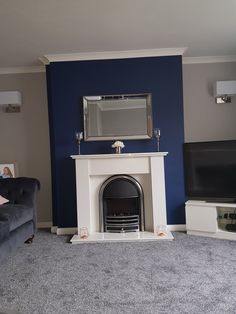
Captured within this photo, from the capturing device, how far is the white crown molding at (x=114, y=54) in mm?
3873

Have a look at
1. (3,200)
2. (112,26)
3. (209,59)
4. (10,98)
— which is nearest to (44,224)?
(3,200)

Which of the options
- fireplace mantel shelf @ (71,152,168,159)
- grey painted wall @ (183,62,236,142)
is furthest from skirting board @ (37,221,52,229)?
grey painted wall @ (183,62,236,142)

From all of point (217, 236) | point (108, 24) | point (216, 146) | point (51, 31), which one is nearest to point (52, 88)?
point (51, 31)

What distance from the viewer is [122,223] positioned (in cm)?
380

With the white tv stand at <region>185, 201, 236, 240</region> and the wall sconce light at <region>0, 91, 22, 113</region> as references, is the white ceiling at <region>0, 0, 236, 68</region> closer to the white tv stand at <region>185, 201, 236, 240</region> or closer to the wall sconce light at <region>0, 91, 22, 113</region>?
the wall sconce light at <region>0, 91, 22, 113</region>

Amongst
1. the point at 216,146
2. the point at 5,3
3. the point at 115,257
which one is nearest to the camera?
the point at 5,3

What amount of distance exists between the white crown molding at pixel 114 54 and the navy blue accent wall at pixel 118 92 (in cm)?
5

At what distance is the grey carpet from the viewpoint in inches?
78.6

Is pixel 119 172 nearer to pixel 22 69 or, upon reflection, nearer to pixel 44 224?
pixel 44 224

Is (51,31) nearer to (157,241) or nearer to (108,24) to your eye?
(108,24)

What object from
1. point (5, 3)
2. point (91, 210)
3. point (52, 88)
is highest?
point (5, 3)

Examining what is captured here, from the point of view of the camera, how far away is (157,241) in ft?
11.5

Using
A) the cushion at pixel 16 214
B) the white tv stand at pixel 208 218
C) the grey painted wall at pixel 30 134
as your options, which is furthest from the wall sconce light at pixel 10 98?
the white tv stand at pixel 208 218

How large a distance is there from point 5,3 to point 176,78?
2.26 metres
